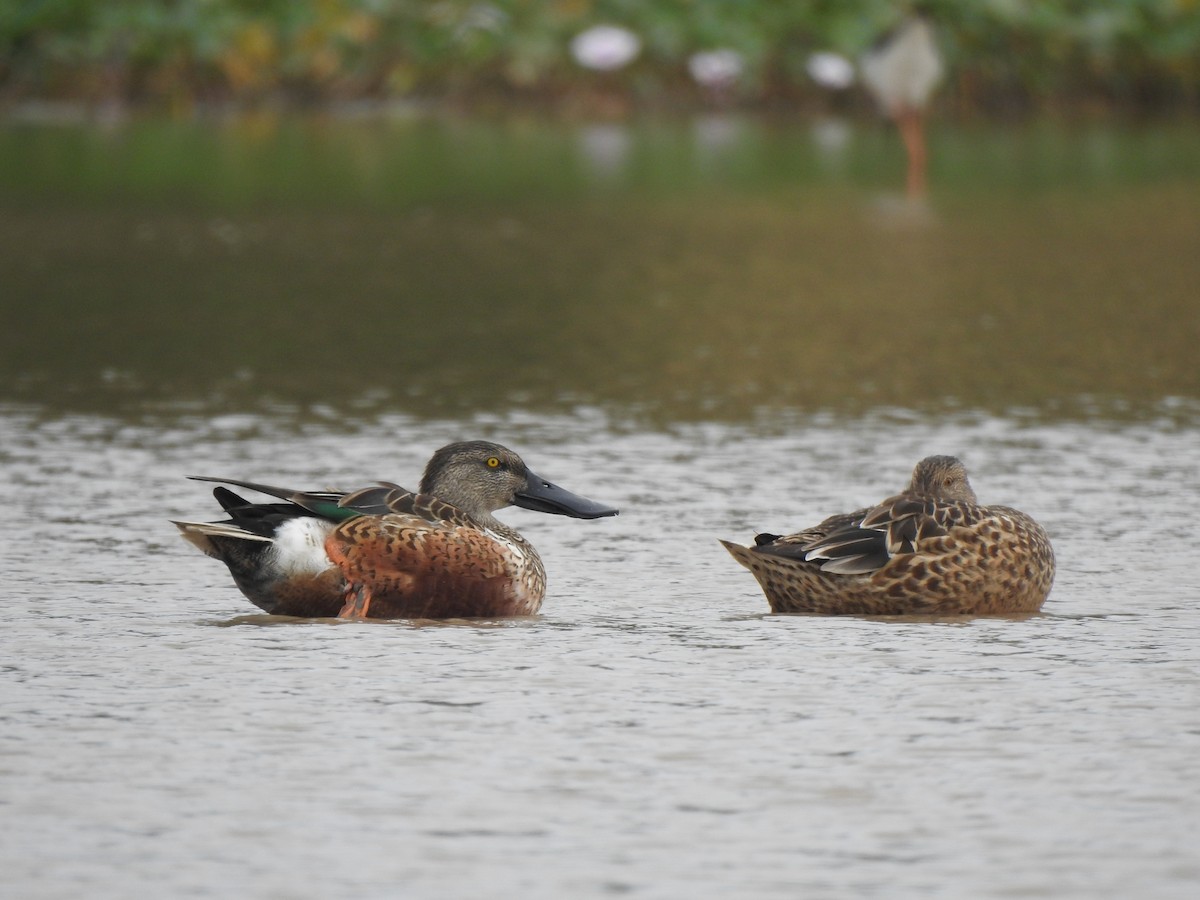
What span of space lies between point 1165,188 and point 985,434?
12.5 metres

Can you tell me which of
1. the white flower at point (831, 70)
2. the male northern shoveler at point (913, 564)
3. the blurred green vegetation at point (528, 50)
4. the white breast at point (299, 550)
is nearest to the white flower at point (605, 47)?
the blurred green vegetation at point (528, 50)

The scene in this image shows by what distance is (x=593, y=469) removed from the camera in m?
8.80

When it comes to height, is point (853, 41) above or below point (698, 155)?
above

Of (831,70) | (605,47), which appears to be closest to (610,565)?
(605,47)

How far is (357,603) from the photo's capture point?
6.49m

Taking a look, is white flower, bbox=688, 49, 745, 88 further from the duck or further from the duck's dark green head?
the duck's dark green head

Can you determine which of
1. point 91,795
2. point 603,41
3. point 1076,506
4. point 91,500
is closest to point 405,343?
point 91,500

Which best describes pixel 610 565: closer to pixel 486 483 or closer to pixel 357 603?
pixel 486 483

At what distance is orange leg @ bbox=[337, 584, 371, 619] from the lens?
21.2 feet

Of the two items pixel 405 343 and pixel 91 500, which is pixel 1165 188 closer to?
pixel 405 343

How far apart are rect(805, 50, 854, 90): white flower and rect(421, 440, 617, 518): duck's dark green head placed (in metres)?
25.9

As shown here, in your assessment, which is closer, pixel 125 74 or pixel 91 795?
pixel 91 795

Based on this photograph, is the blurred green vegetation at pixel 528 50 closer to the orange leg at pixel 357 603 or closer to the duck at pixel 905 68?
the duck at pixel 905 68

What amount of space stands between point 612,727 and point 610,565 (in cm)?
200
